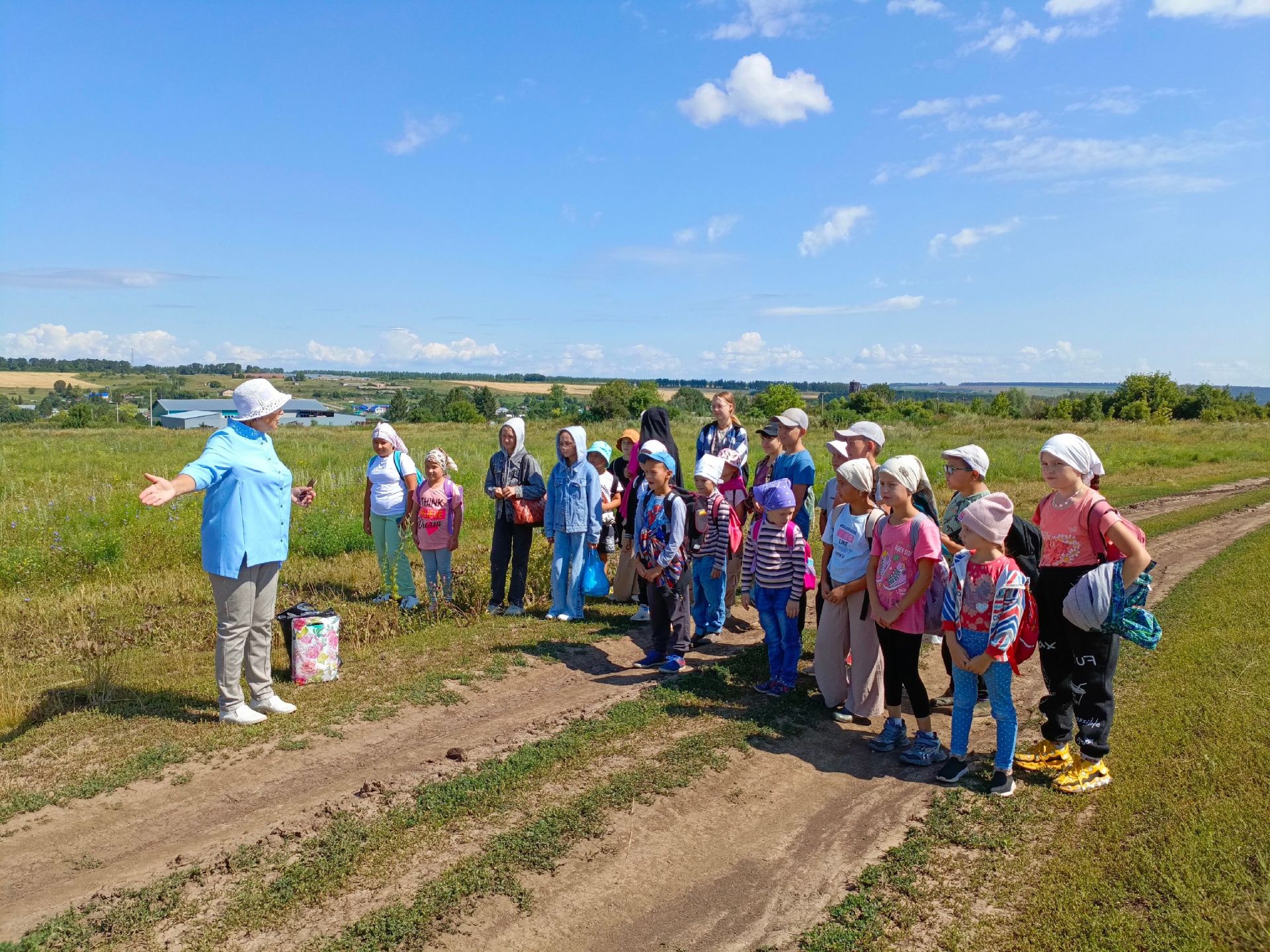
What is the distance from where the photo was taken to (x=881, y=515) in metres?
5.42

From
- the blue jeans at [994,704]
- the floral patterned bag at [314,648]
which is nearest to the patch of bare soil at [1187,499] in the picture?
the blue jeans at [994,704]

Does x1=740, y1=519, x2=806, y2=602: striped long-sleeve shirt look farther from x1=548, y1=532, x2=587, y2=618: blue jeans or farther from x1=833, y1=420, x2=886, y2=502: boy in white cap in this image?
x1=548, y1=532, x2=587, y2=618: blue jeans

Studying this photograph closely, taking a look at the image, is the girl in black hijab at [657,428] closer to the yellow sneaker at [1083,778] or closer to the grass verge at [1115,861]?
the yellow sneaker at [1083,778]

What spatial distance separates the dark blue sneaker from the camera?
261 inches

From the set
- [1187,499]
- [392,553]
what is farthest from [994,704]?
[1187,499]

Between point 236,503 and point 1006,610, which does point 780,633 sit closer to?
point 1006,610

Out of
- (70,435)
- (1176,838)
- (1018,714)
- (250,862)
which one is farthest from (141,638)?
(70,435)

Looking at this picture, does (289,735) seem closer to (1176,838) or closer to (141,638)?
(141,638)

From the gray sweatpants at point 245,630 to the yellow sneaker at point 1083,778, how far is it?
5298mm

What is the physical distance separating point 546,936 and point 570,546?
15.9 ft

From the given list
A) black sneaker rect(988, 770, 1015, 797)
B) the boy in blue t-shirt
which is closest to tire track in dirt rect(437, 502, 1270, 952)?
black sneaker rect(988, 770, 1015, 797)

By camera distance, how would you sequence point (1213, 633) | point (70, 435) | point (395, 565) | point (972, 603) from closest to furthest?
1. point (972, 603)
2. point (1213, 633)
3. point (395, 565)
4. point (70, 435)

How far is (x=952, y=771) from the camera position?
4734 millimetres

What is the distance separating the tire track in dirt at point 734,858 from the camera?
3.45m
